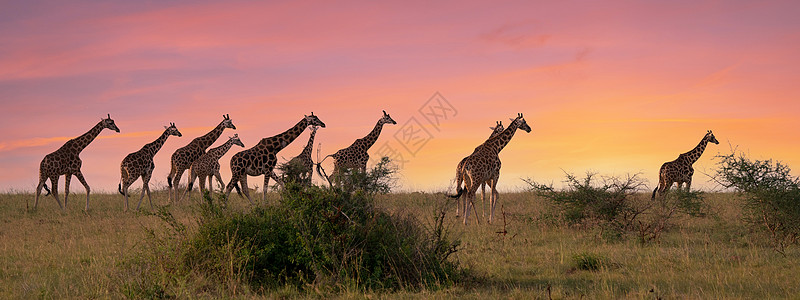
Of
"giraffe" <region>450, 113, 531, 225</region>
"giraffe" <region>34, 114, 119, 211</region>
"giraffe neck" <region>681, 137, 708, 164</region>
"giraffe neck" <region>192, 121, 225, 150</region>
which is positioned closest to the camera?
"giraffe" <region>450, 113, 531, 225</region>

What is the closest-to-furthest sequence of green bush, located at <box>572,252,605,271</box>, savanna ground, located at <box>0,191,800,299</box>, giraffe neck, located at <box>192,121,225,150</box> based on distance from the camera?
savanna ground, located at <box>0,191,800,299</box>, green bush, located at <box>572,252,605,271</box>, giraffe neck, located at <box>192,121,225,150</box>

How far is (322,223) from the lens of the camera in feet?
30.2

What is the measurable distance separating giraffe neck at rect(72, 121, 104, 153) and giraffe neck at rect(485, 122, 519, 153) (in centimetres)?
1546

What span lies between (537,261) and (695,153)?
17028mm

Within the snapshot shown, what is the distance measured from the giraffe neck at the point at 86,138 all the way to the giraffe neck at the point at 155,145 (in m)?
2.32

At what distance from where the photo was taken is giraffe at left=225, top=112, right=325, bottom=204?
21500 millimetres

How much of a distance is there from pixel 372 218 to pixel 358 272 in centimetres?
93

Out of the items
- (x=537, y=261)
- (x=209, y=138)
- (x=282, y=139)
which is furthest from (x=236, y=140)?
(x=537, y=261)

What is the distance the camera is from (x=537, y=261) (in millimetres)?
11914

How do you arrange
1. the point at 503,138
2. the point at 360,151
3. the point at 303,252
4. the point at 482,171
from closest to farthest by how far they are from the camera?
the point at 303,252 → the point at 482,171 → the point at 503,138 → the point at 360,151

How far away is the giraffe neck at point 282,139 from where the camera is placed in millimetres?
22423

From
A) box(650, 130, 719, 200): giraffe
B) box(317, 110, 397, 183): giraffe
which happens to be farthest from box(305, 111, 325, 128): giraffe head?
box(650, 130, 719, 200): giraffe

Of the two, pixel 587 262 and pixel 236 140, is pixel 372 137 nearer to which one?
pixel 236 140

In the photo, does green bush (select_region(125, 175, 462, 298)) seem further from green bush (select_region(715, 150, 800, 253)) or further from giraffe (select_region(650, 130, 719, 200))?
giraffe (select_region(650, 130, 719, 200))
